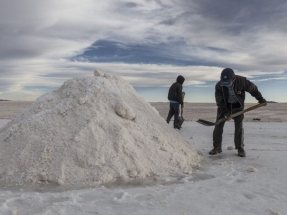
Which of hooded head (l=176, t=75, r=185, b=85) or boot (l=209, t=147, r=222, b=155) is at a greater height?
hooded head (l=176, t=75, r=185, b=85)

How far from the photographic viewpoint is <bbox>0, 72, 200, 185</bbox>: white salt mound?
13.5ft

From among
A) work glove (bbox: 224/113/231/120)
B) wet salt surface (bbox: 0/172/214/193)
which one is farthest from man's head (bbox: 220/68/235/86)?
wet salt surface (bbox: 0/172/214/193)

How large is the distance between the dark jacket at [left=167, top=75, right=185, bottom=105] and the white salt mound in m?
3.44

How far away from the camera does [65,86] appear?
5.77 meters

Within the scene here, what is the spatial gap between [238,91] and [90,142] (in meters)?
2.57

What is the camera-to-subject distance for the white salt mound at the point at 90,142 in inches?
162

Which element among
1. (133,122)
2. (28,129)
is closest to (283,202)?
(133,122)

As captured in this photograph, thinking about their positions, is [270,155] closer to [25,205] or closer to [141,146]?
[141,146]

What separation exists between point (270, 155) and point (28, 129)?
3950 mm

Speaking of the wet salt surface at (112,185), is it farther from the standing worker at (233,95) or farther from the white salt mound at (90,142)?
the standing worker at (233,95)

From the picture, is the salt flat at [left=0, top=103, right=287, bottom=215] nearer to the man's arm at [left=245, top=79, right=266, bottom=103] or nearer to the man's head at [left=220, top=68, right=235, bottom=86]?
the man's arm at [left=245, top=79, right=266, bottom=103]

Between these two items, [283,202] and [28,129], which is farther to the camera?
[28,129]

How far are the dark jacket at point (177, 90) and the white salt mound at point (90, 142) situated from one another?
3.44 m

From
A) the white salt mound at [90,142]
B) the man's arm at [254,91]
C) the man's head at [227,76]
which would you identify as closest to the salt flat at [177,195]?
the white salt mound at [90,142]
